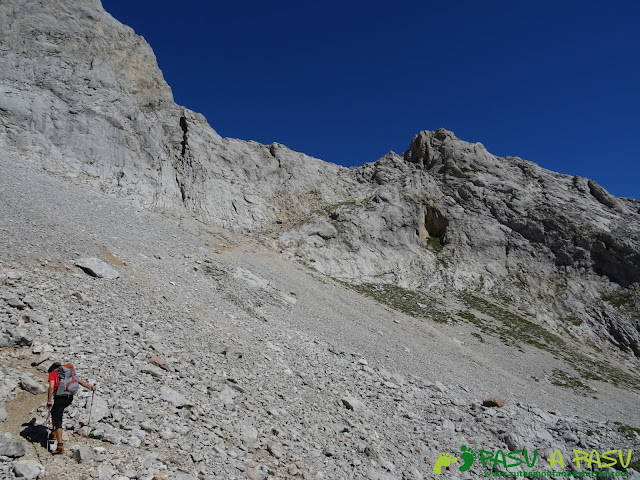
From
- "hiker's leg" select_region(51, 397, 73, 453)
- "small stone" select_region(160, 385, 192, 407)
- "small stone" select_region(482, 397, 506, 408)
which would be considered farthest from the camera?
"small stone" select_region(482, 397, 506, 408)

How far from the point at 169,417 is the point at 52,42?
54358mm

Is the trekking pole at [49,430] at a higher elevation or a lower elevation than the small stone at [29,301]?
lower

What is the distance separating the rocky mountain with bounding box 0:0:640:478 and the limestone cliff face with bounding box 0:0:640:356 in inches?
11.2

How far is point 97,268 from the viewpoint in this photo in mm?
16438

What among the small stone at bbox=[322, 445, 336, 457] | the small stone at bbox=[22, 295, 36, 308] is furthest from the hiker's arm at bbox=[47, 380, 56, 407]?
the small stone at bbox=[322, 445, 336, 457]

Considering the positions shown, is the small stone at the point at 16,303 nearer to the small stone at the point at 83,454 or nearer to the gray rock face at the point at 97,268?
the gray rock face at the point at 97,268

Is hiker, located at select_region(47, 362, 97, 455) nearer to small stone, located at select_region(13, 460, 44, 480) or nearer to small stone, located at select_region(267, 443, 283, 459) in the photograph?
small stone, located at select_region(13, 460, 44, 480)

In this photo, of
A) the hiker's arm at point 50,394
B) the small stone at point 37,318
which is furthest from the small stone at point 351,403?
the small stone at point 37,318

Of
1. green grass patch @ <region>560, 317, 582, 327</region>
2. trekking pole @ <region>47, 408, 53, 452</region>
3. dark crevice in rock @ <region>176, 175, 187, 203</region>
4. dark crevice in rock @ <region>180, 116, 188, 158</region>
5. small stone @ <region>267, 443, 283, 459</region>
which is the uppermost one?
dark crevice in rock @ <region>180, 116, 188, 158</region>

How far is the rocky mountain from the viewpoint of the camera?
34.1ft

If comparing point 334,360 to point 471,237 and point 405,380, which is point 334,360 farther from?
point 471,237

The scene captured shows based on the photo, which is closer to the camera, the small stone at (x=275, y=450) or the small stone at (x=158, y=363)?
the small stone at (x=275, y=450)

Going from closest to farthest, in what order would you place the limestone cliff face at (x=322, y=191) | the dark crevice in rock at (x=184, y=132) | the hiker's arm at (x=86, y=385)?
1. the hiker's arm at (x=86, y=385)
2. the limestone cliff face at (x=322, y=191)
3. the dark crevice in rock at (x=184, y=132)

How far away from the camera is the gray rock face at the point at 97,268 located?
16.1 m
